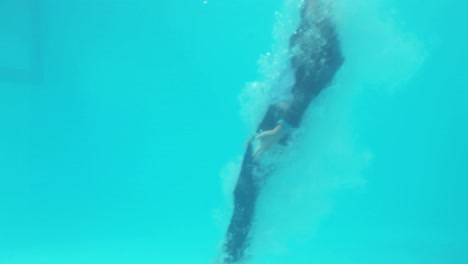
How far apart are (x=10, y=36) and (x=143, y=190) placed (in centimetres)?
406

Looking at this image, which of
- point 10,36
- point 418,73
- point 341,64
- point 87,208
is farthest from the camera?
point 418,73

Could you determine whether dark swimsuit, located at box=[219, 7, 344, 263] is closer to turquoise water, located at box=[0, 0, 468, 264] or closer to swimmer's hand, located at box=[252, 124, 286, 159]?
swimmer's hand, located at box=[252, 124, 286, 159]

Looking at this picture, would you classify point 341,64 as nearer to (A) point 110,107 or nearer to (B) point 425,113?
(A) point 110,107

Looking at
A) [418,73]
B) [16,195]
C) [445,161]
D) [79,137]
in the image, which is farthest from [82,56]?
[445,161]

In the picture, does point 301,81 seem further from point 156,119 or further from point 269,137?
point 156,119

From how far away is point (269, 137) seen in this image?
543 centimetres

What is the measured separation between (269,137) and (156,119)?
5307mm

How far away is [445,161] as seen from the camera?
11789 millimetres

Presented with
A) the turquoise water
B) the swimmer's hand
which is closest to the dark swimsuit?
the swimmer's hand

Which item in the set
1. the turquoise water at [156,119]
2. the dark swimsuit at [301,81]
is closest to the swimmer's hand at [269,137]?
the dark swimsuit at [301,81]

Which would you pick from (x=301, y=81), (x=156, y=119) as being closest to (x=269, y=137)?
(x=301, y=81)

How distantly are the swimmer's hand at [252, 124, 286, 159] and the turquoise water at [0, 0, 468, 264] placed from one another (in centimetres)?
276

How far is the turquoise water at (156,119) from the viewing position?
30.8 feet

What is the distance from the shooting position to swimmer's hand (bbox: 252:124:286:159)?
5.43 metres
